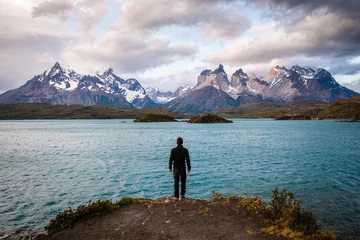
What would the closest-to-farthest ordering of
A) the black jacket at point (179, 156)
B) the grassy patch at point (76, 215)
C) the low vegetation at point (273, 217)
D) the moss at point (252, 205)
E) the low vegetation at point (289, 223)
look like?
1. the low vegetation at point (289, 223)
2. the low vegetation at point (273, 217)
3. the grassy patch at point (76, 215)
4. the moss at point (252, 205)
5. the black jacket at point (179, 156)

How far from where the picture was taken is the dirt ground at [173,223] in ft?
54.7

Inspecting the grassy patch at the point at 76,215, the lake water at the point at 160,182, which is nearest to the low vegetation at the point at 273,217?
the grassy patch at the point at 76,215

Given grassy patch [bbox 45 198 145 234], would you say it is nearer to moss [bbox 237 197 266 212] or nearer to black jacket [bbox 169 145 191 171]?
black jacket [bbox 169 145 191 171]

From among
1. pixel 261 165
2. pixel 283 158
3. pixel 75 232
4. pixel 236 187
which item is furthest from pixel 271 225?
pixel 283 158

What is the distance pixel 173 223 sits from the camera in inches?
721

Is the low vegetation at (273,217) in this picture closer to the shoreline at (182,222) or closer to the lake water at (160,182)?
the shoreline at (182,222)

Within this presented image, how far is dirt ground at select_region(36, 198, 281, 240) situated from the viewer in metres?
16.7

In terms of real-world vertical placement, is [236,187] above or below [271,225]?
below

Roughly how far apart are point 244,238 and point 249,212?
4.96 m

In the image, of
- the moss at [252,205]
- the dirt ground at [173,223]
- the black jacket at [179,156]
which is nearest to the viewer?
the dirt ground at [173,223]

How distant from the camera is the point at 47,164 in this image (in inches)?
2176

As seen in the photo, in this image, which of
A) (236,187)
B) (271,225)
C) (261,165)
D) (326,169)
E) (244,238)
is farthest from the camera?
(261,165)

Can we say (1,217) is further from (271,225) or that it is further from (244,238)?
(271,225)

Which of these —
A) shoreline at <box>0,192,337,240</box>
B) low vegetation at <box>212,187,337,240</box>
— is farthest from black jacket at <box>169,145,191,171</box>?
low vegetation at <box>212,187,337,240</box>
